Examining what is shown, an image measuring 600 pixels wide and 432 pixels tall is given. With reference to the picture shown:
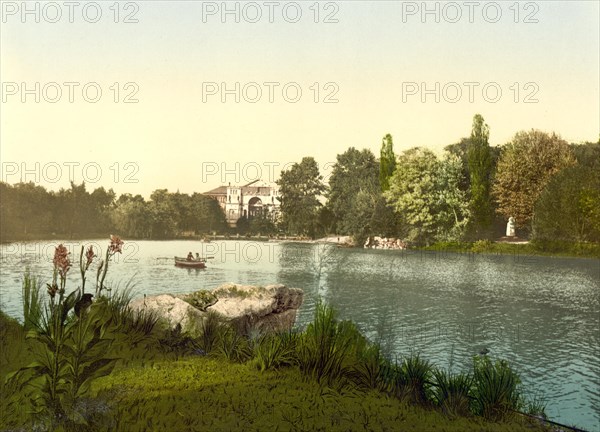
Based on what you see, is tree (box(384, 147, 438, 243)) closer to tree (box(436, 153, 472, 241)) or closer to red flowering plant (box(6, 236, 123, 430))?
tree (box(436, 153, 472, 241))

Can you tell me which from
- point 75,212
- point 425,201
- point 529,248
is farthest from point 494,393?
point 425,201

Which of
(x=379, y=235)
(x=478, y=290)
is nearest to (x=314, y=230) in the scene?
(x=379, y=235)

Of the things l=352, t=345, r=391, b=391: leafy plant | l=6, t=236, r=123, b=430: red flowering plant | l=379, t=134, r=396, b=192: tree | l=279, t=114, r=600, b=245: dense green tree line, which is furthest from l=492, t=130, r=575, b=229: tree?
l=6, t=236, r=123, b=430: red flowering plant

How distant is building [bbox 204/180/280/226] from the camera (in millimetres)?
60625

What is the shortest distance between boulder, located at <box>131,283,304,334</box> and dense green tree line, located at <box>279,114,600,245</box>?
1209 inches

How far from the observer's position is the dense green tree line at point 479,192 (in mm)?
38938

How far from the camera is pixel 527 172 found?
139 feet

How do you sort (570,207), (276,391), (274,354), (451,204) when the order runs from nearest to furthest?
(276,391), (274,354), (570,207), (451,204)

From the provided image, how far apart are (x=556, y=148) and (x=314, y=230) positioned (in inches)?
857

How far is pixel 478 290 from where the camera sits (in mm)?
24094

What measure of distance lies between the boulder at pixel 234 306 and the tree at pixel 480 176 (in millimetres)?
33402

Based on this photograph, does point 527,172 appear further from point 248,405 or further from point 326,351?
point 248,405

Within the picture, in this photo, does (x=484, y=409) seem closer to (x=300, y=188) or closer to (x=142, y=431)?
(x=142, y=431)

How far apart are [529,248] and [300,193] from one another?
80.8 feet
